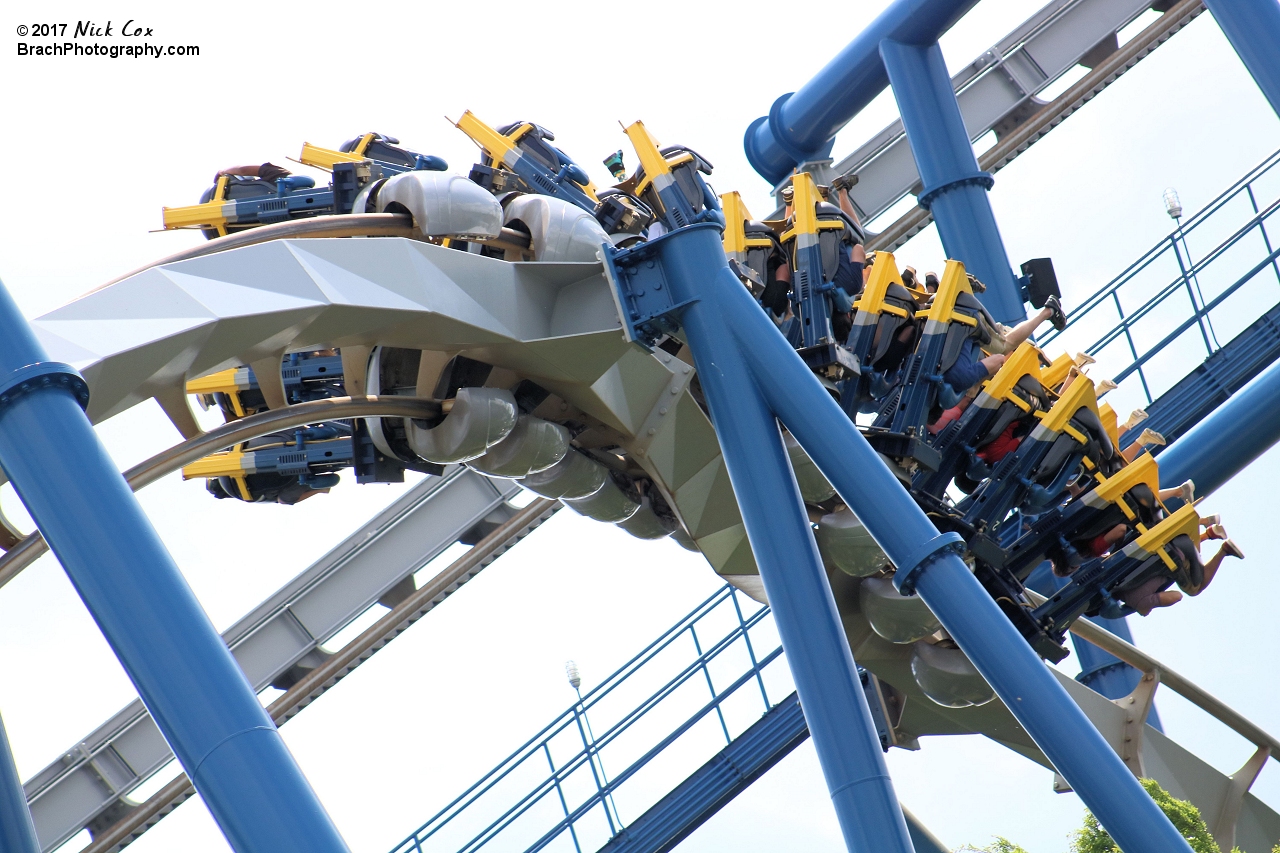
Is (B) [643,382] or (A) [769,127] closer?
(B) [643,382]

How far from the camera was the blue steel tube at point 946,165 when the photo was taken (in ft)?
27.3

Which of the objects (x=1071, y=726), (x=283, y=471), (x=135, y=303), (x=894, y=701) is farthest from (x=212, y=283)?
(x=894, y=701)

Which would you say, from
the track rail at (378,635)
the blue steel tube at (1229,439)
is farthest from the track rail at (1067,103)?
the blue steel tube at (1229,439)

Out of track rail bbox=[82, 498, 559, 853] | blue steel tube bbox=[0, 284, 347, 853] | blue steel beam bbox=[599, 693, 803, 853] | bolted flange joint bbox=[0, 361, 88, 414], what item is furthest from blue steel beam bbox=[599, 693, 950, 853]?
bolted flange joint bbox=[0, 361, 88, 414]

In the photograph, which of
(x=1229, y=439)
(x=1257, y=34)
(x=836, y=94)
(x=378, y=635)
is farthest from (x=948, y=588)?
(x=378, y=635)

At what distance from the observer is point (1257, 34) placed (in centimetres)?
746

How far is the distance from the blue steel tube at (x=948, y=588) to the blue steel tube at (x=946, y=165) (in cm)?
350

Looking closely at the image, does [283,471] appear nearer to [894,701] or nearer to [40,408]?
[40,408]

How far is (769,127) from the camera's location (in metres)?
9.56

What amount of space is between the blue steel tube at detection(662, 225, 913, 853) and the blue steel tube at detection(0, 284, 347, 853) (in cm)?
197

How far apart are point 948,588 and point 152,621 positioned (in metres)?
2.48

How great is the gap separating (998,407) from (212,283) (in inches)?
138

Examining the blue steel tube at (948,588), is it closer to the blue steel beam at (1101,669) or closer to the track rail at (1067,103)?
the blue steel beam at (1101,669)

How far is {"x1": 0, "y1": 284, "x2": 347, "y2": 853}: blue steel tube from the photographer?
3.05 m
